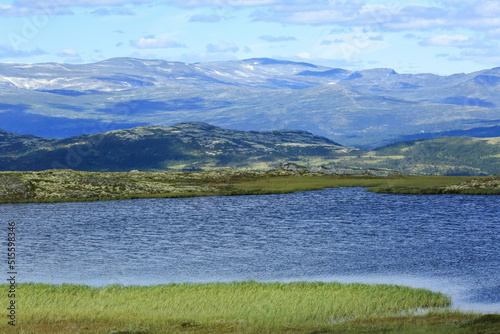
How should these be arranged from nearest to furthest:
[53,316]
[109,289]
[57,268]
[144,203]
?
[53,316]
[109,289]
[57,268]
[144,203]

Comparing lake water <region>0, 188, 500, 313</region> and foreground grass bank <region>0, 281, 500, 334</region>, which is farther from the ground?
foreground grass bank <region>0, 281, 500, 334</region>

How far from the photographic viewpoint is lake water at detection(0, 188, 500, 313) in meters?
58.9

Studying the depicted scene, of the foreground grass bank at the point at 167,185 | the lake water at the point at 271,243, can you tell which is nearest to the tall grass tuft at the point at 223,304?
the lake water at the point at 271,243

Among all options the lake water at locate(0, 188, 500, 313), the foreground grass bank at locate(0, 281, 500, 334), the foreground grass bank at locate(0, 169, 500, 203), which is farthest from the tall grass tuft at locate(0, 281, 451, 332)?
the foreground grass bank at locate(0, 169, 500, 203)

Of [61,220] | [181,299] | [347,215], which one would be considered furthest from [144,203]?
[181,299]

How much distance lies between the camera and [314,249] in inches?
2913

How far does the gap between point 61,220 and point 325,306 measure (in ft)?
230

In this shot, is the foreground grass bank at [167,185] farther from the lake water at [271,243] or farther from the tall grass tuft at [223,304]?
the tall grass tuft at [223,304]

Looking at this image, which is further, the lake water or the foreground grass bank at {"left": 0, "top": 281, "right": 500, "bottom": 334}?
the lake water

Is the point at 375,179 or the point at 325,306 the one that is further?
the point at 375,179

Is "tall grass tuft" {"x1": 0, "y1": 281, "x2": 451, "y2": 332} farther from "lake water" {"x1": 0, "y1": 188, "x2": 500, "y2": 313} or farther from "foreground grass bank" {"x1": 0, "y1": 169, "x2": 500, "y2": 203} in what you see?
"foreground grass bank" {"x1": 0, "y1": 169, "x2": 500, "y2": 203}

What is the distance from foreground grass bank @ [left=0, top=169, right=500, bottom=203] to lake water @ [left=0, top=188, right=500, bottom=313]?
15.1 meters

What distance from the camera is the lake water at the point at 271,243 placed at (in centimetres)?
5891

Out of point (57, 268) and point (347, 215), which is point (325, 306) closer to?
point (57, 268)
